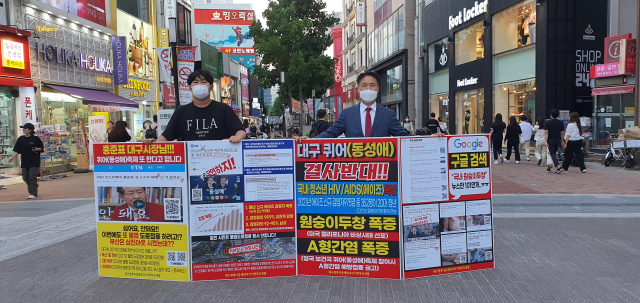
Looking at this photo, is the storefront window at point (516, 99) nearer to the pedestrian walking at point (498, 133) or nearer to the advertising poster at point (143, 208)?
the pedestrian walking at point (498, 133)

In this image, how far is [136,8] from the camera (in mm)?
25953

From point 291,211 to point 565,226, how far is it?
4.43 m

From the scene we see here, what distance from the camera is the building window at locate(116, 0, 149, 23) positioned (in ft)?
79.5

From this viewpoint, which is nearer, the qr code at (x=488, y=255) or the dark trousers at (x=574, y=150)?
the qr code at (x=488, y=255)

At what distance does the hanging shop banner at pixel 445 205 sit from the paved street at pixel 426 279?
205 millimetres

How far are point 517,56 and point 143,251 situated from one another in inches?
776

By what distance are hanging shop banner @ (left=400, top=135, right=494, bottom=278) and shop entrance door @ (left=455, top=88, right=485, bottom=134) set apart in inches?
795

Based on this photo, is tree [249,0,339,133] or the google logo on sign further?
tree [249,0,339,133]

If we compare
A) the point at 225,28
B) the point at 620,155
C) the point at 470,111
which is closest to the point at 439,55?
the point at 470,111

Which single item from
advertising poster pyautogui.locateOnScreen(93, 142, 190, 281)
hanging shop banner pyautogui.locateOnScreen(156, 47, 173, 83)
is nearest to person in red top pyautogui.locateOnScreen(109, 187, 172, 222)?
advertising poster pyautogui.locateOnScreen(93, 142, 190, 281)

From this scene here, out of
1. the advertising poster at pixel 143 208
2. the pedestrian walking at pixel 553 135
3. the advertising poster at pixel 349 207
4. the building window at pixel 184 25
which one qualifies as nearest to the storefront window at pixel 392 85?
the building window at pixel 184 25

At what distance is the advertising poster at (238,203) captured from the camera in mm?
4355

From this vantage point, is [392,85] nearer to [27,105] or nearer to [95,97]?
[95,97]

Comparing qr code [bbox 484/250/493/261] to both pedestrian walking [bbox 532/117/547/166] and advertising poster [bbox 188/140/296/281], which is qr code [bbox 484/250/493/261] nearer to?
advertising poster [bbox 188/140/296/281]
